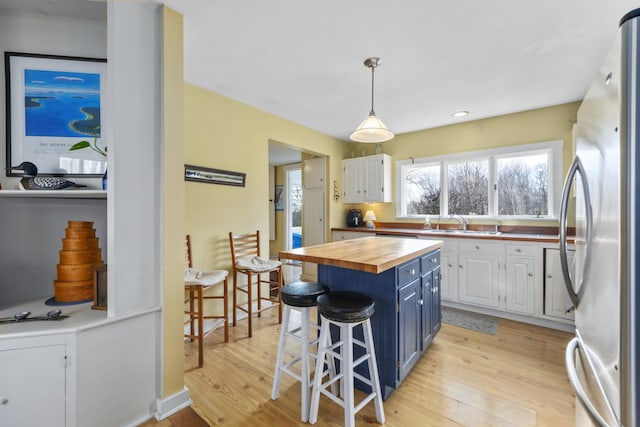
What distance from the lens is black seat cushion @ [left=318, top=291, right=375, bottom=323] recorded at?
4.76 feet

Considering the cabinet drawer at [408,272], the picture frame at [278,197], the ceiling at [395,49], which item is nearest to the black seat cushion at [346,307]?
the cabinet drawer at [408,272]

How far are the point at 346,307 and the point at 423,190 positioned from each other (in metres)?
3.30

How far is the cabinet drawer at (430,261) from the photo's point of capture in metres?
2.14

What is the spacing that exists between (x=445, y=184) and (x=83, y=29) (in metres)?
4.11

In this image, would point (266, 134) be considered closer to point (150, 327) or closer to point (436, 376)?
point (150, 327)

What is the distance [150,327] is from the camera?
1598 millimetres

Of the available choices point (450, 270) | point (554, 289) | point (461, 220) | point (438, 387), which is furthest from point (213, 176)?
point (554, 289)

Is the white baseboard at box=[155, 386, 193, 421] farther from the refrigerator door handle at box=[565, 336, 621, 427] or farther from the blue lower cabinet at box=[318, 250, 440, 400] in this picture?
the refrigerator door handle at box=[565, 336, 621, 427]

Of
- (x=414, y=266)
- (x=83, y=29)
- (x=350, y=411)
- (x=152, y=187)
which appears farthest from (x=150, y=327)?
(x=83, y=29)

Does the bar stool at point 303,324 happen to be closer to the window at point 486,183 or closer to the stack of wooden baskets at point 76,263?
the stack of wooden baskets at point 76,263

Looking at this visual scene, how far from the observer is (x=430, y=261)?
7.45 ft

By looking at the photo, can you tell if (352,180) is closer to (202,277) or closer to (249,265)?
(249,265)

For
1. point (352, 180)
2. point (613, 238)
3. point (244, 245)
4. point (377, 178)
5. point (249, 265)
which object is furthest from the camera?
point (352, 180)

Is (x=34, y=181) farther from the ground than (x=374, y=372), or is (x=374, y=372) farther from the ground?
(x=34, y=181)
